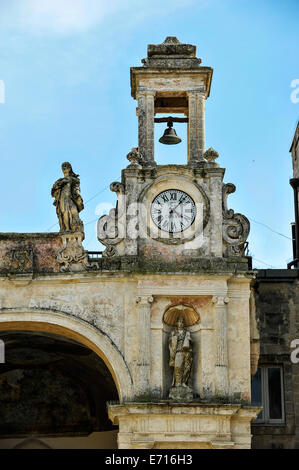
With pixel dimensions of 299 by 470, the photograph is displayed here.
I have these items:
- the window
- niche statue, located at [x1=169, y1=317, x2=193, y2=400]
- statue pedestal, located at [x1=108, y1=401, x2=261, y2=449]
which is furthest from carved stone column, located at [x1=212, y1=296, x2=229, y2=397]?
the window

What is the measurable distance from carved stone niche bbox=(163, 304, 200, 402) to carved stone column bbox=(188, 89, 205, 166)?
341 cm

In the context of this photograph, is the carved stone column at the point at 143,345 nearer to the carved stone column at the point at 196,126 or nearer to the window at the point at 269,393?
the carved stone column at the point at 196,126

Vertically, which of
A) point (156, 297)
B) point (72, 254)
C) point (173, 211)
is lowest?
point (156, 297)

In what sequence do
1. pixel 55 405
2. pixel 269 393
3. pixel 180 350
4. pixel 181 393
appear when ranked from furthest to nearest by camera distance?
pixel 55 405
pixel 269 393
pixel 180 350
pixel 181 393

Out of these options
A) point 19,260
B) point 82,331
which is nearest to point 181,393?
point 82,331

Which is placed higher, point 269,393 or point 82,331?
point 82,331

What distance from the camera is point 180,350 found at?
24.7 m

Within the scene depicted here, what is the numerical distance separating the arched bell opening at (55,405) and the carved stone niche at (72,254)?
215 inches

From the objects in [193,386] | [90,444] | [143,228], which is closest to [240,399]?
[193,386]

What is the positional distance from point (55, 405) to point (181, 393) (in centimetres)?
738

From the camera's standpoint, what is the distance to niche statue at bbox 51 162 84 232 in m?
25.6

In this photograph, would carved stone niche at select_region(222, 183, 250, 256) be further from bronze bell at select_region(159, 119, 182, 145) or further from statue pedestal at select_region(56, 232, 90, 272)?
statue pedestal at select_region(56, 232, 90, 272)

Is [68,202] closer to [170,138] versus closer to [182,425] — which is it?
[170,138]

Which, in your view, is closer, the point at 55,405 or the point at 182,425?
the point at 182,425
